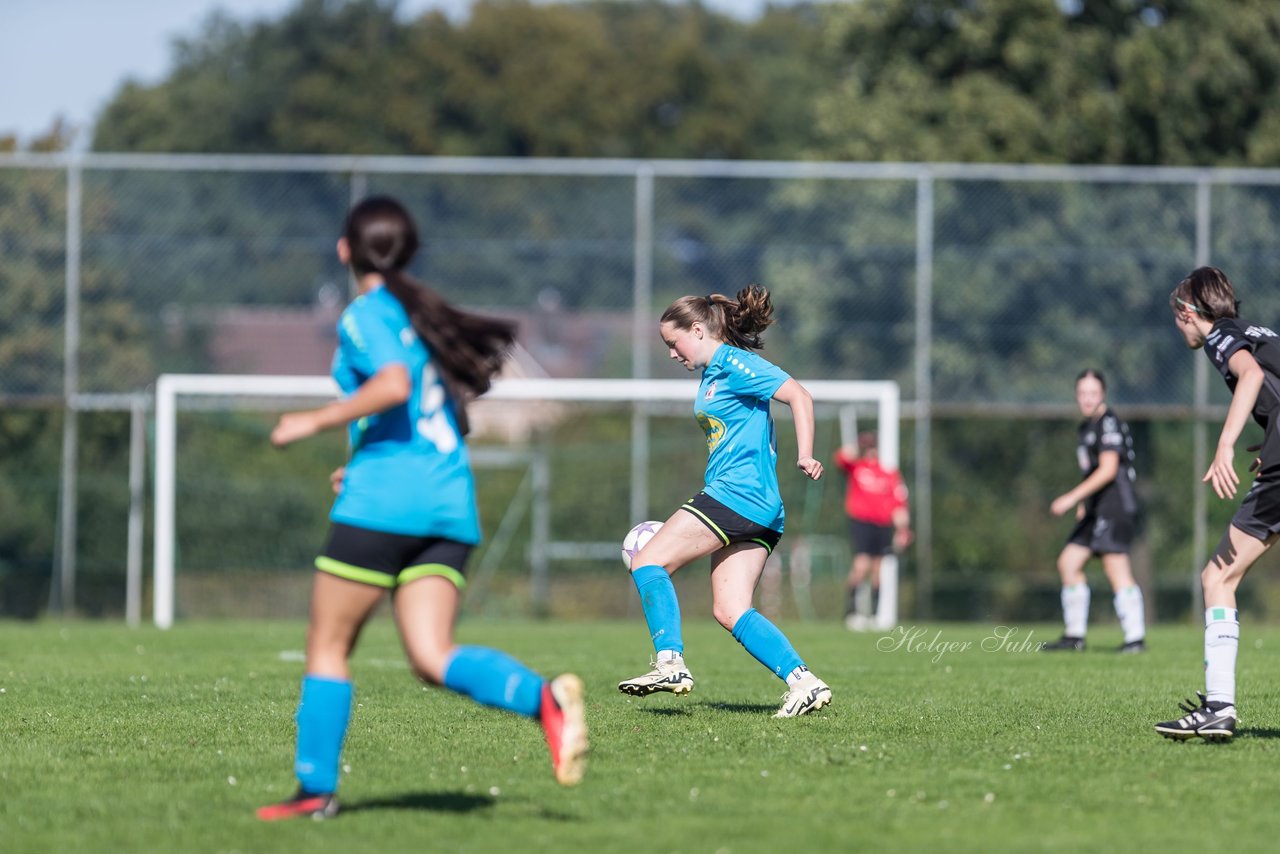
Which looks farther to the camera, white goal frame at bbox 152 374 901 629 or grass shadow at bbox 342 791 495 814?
white goal frame at bbox 152 374 901 629

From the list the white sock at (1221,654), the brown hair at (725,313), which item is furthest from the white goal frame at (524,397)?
the white sock at (1221,654)

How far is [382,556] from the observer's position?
5383mm

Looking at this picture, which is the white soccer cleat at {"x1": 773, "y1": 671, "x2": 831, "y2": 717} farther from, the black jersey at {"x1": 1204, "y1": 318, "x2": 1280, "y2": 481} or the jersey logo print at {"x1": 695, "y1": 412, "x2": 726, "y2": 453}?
the black jersey at {"x1": 1204, "y1": 318, "x2": 1280, "y2": 481}

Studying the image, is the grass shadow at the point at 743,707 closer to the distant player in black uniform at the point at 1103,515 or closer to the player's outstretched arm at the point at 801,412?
the player's outstretched arm at the point at 801,412

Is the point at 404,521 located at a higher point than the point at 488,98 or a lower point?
lower

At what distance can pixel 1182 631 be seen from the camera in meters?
18.9

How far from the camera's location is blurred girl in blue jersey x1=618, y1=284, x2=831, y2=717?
836cm

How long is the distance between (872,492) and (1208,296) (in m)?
12.3

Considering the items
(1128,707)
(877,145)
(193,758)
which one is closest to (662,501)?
(877,145)

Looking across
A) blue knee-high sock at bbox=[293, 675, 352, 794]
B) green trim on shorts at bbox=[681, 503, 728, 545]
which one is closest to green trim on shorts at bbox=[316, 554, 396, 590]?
blue knee-high sock at bbox=[293, 675, 352, 794]

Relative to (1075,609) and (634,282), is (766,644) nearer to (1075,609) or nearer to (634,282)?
(1075,609)

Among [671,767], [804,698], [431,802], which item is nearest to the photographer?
[431,802]

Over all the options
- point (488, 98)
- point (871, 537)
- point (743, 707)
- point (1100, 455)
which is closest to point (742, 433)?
point (743, 707)

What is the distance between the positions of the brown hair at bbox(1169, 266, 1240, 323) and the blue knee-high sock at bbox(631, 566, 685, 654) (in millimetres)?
2727
